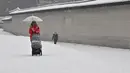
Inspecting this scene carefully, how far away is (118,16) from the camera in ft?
75.2

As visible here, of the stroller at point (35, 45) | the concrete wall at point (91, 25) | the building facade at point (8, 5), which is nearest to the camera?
the stroller at point (35, 45)

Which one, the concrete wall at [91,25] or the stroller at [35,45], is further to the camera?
the concrete wall at [91,25]

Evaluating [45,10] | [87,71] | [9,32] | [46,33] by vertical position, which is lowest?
[9,32]

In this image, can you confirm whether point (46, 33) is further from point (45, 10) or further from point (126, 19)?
point (126, 19)

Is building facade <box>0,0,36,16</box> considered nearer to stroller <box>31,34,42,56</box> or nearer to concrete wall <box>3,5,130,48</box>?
concrete wall <box>3,5,130,48</box>

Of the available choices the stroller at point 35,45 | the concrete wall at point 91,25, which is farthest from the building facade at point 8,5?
the stroller at point 35,45

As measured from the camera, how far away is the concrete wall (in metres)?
22.4

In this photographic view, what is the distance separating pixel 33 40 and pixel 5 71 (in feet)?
15.9

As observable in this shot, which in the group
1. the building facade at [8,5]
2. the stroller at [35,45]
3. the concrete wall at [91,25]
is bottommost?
the building facade at [8,5]

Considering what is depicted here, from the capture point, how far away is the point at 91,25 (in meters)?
26.5

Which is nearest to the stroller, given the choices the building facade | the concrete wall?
the concrete wall

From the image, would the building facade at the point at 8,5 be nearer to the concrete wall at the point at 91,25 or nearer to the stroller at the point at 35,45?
the concrete wall at the point at 91,25

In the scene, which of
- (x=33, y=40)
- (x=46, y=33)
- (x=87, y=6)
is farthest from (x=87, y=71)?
(x=46, y=33)

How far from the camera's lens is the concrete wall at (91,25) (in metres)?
22.4
